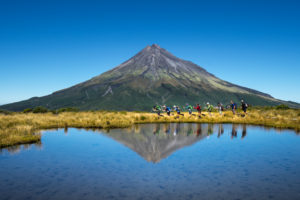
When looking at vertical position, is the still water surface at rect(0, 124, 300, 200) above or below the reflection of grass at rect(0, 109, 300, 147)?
below

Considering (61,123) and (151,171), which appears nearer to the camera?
(151,171)

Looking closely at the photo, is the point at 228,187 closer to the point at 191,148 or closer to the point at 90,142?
the point at 191,148

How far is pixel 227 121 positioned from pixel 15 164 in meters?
31.2

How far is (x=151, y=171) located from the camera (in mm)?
12477

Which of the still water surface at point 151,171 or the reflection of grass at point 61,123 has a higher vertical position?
the reflection of grass at point 61,123

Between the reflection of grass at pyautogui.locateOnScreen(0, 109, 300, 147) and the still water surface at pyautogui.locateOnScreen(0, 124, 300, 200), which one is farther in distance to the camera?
the reflection of grass at pyautogui.locateOnScreen(0, 109, 300, 147)

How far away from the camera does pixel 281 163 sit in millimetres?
14148

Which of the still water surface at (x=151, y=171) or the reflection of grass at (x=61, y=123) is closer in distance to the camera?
the still water surface at (x=151, y=171)

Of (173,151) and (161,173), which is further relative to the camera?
(173,151)

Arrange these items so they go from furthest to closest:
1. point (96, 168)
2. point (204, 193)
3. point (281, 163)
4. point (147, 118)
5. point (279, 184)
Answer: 1. point (147, 118)
2. point (281, 163)
3. point (96, 168)
4. point (279, 184)
5. point (204, 193)

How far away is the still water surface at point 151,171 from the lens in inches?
383

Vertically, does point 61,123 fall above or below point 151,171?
above

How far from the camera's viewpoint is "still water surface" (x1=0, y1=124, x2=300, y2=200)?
9.72 meters

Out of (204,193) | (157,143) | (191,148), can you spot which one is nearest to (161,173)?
(204,193)
